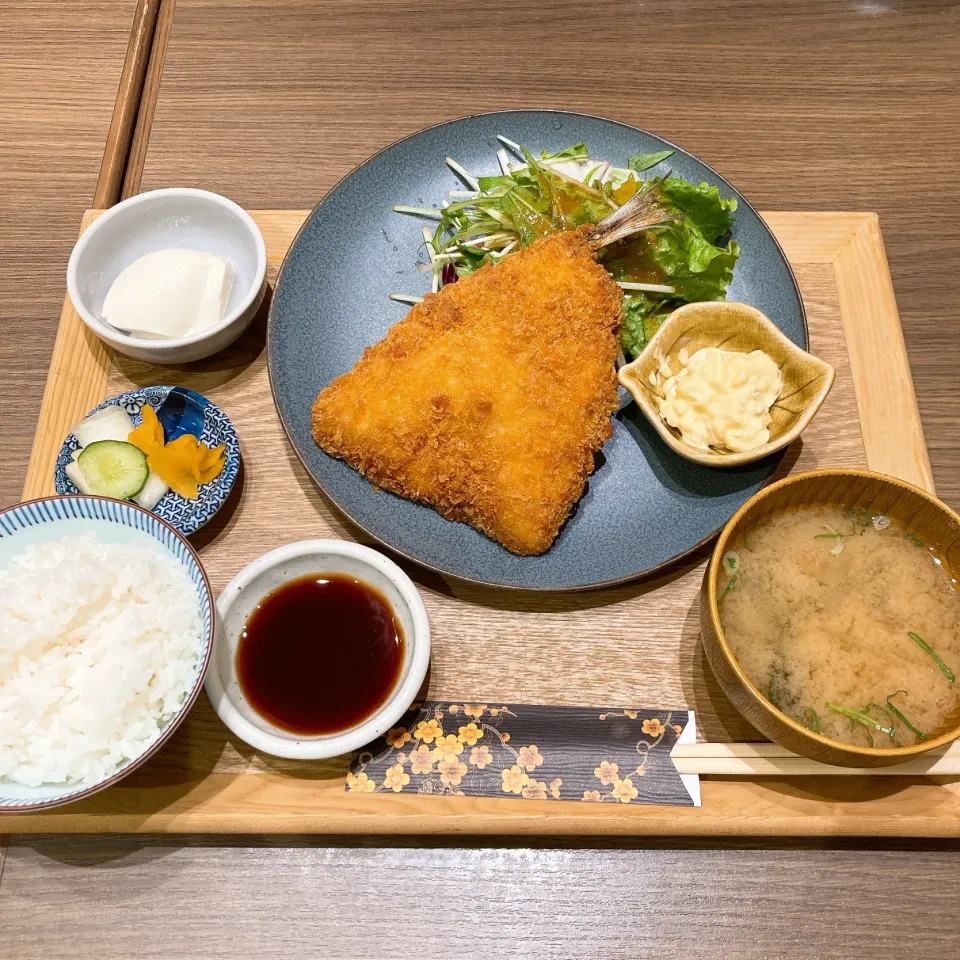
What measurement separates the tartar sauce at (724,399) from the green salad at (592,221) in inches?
11.8

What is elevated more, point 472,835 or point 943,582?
point 943,582

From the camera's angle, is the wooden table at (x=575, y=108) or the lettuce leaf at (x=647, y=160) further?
the lettuce leaf at (x=647, y=160)

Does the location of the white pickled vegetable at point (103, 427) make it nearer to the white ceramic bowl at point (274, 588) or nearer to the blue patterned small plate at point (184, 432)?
the blue patterned small plate at point (184, 432)

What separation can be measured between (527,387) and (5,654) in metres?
1.31

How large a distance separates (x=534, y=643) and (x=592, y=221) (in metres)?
1.26

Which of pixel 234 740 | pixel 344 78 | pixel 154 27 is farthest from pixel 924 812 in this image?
pixel 154 27

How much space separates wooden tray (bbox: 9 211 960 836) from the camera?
5.18 feet

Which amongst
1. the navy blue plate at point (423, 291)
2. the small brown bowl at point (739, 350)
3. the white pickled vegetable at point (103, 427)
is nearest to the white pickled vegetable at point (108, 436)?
the white pickled vegetable at point (103, 427)

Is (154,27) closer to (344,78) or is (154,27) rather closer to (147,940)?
(344,78)

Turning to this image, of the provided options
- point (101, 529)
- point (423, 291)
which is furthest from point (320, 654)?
point (423, 291)

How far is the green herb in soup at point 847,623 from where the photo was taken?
147 centimetres

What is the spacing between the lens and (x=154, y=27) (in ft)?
9.27

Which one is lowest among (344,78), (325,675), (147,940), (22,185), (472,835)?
(147,940)

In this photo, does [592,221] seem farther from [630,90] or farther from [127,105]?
[127,105]
